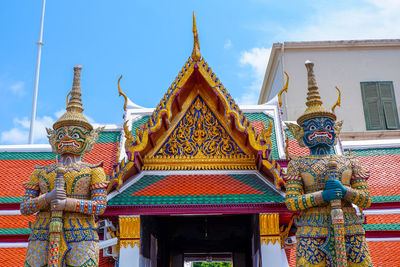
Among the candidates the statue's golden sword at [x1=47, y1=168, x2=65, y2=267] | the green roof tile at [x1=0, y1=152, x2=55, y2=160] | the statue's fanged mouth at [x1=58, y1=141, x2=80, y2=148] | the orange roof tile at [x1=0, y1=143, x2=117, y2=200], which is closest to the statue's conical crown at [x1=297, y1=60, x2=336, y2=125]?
the statue's fanged mouth at [x1=58, y1=141, x2=80, y2=148]

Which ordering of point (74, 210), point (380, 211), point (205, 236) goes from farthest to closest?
point (205, 236)
point (380, 211)
point (74, 210)

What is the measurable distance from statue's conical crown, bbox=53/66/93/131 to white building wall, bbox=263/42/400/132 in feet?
32.5

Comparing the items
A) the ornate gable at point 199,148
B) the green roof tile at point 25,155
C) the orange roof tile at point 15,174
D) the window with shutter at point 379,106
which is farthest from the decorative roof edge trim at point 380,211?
the window with shutter at point 379,106

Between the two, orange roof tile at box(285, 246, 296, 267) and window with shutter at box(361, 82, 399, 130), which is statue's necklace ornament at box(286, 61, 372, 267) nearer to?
orange roof tile at box(285, 246, 296, 267)

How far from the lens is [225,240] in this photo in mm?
10023

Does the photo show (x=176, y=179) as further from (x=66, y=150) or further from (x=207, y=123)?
(x=66, y=150)

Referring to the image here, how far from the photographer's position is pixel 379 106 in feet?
50.2

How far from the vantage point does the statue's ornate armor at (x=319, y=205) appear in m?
5.71

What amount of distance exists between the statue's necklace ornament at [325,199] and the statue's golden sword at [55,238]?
292 centimetres

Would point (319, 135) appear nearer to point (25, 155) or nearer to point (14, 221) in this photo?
point (14, 221)

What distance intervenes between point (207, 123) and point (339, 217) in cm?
323

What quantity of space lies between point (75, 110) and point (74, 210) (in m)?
1.56

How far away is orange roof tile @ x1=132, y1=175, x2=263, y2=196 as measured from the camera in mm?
7073

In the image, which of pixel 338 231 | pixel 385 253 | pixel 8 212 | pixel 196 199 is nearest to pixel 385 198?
pixel 385 253
